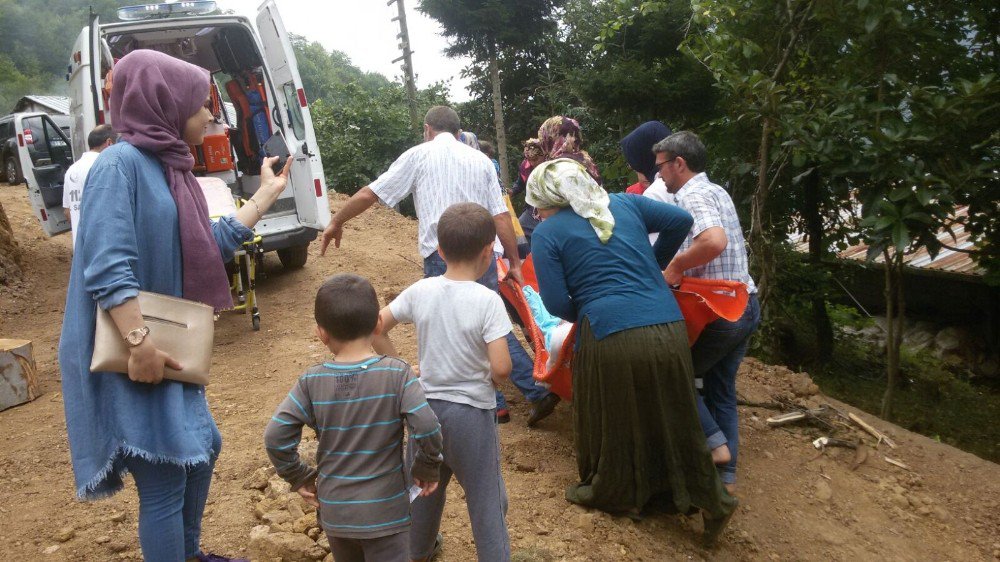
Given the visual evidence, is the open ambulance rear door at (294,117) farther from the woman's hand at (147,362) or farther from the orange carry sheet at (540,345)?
the woman's hand at (147,362)

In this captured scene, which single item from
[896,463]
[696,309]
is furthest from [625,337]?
[896,463]

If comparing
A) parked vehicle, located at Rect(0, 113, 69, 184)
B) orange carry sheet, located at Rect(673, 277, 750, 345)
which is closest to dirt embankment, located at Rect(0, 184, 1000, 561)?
orange carry sheet, located at Rect(673, 277, 750, 345)

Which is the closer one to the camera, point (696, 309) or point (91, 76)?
point (696, 309)

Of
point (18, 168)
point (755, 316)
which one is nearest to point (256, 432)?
point (755, 316)

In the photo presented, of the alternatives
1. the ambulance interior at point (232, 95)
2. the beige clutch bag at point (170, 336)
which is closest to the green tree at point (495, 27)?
the ambulance interior at point (232, 95)

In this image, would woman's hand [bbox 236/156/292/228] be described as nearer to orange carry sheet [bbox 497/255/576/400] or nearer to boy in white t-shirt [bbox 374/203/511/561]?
boy in white t-shirt [bbox 374/203/511/561]

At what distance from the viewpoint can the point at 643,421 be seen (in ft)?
10.5

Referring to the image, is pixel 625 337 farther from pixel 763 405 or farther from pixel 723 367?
pixel 763 405

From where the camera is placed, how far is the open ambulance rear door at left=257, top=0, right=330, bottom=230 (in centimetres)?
671

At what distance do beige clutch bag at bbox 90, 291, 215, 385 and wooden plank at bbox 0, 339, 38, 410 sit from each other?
135 inches

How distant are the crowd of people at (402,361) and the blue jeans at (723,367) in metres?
0.02

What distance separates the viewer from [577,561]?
3.09 metres

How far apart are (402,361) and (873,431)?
12.2ft

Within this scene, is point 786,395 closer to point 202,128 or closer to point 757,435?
point 757,435
